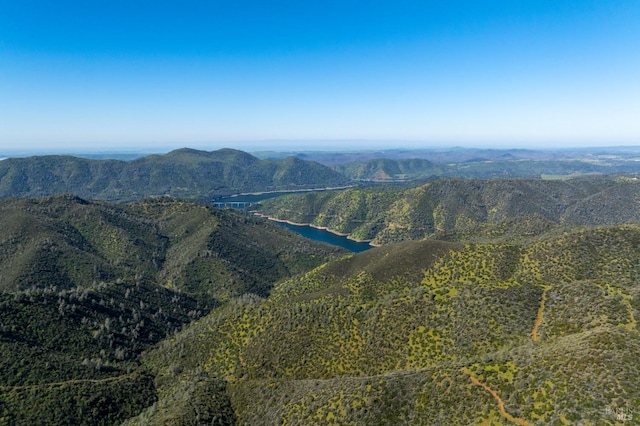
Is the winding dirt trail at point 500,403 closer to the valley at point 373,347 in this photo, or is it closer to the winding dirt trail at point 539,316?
the valley at point 373,347

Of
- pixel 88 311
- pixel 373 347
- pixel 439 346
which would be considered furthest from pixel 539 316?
pixel 88 311

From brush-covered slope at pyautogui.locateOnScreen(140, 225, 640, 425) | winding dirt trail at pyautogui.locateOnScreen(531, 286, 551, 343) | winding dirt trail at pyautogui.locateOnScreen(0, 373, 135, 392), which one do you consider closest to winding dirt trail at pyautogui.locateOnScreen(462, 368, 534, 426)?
brush-covered slope at pyautogui.locateOnScreen(140, 225, 640, 425)

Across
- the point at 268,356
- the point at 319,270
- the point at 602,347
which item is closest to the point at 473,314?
the point at 602,347

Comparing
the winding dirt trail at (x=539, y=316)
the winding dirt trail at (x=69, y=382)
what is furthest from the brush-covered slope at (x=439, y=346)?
the winding dirt trail at (x=69, y=382)

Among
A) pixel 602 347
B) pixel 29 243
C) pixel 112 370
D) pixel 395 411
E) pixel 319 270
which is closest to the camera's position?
pixel 602 347

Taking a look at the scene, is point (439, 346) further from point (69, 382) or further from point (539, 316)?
point (69, 382)

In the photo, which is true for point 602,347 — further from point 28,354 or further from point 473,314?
point 28,354
